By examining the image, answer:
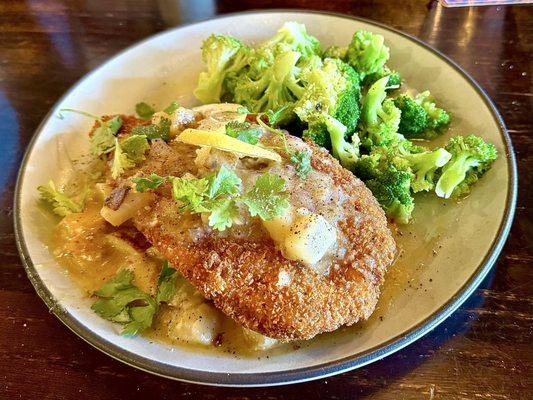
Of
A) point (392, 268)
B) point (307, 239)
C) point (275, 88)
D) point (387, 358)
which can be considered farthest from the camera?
point (275, 88)

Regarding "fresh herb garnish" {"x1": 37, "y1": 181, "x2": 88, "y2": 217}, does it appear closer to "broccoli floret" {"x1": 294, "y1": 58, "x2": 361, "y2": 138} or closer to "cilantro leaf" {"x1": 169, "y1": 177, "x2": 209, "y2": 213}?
"cilantro leaf" {"x1": 169, "y1": 177, "x2": 209, "y2": 213}

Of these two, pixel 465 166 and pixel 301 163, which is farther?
pixel 465 166

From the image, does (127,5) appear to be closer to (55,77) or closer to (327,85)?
(55,77)

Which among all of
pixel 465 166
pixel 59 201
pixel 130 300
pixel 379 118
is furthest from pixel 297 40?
pixel 130 300

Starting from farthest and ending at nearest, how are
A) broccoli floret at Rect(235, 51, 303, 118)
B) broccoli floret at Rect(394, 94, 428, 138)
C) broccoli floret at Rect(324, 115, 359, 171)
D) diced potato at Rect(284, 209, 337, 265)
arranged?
broccoli floret at Rect(235, 51, 303, 118) → broccoli floret at Rect(394, 94, 428, 138) → broccoli floret at Rect(324, 115, 359, 171) → diced potato at Rect(284, 209, 337, 265)

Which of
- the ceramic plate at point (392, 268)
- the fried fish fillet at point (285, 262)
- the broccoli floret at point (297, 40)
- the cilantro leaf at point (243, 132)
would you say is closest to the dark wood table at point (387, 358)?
the ceramic plate at point (392, 268)

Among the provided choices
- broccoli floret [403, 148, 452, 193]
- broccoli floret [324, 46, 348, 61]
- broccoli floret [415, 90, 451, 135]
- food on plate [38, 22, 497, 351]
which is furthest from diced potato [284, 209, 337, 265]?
broccoli floret [324, 46, 348, 61]

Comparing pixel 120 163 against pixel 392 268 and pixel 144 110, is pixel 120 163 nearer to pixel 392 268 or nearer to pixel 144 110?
pixel 144 110
